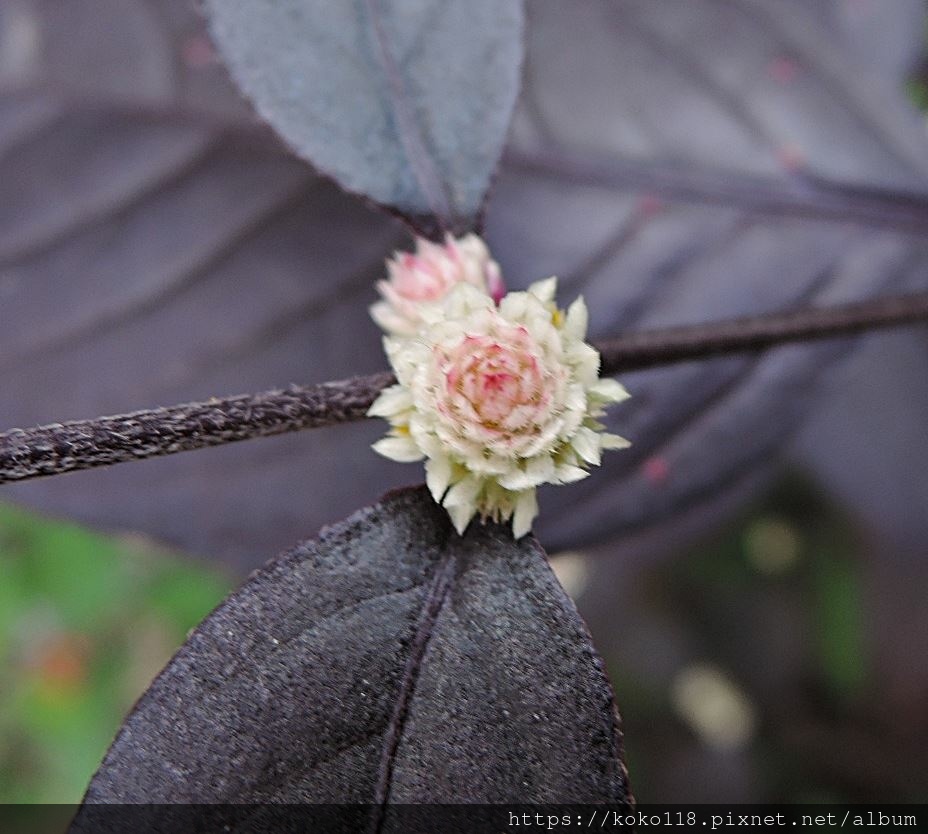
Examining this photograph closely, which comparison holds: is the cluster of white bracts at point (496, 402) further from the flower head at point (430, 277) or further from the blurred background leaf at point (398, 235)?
the blurred background leaf at point (398, 235)

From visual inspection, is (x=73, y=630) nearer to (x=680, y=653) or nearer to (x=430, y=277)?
(x=680, y=653)

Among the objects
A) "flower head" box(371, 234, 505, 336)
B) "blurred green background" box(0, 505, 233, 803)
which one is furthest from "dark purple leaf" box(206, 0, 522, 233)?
"blurred green background" box(0, 505, 233, 803)

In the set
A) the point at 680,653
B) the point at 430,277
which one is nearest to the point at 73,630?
the point at 680,653

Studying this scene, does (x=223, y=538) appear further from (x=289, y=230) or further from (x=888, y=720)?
(x=888, y=720)

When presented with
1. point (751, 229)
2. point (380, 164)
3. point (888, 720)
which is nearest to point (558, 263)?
point (751, 229)

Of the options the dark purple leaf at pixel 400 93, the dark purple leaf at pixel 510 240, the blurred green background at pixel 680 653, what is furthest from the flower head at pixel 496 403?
the blurred green background at pixel 680 653
